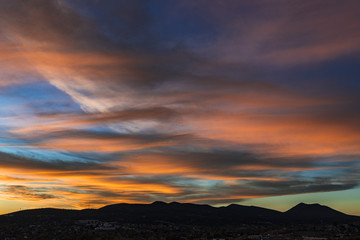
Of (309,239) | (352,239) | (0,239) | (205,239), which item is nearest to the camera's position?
(352,239)

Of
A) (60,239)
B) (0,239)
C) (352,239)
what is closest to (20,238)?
(0,239)

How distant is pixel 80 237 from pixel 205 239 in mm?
51186

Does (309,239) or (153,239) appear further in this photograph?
(153,239)

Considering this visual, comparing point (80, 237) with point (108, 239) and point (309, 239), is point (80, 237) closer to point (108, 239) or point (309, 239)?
point (108, 239)

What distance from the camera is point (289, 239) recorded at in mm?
119000

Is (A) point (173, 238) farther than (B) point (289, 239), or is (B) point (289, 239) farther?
(A) point (173, 238)

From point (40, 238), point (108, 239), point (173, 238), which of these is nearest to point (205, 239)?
point (173, 238)

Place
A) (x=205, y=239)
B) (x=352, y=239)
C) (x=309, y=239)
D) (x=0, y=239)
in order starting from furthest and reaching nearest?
(x=0, y=239), (x=205, y=239), (x=309, y=239), (x=352, y=239)

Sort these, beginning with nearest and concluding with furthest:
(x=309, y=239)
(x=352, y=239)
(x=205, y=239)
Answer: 1. (x=352, y=239)
2. (x=309, y=239)
3. (x=205, y=239)

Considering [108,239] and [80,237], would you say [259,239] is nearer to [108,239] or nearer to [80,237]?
[108,239]

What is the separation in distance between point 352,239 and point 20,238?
404 ft

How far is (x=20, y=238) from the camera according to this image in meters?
144

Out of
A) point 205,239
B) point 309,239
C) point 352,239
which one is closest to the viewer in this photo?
point 352,239

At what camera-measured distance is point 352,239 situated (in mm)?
105188
